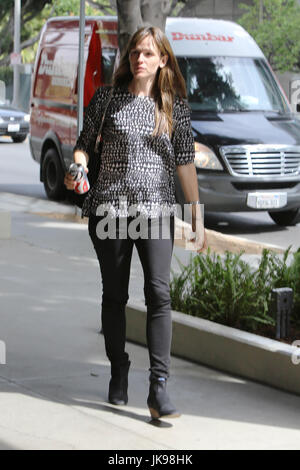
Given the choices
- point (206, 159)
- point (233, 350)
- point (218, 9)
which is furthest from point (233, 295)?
point (218, 9)

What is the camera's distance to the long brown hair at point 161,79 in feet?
16.9

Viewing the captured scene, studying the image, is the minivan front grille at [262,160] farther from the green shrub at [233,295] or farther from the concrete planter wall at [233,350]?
the concrete planter wall at [233,350]


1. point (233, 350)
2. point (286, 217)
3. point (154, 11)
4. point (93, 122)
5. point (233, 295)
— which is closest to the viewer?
point (93, 122)

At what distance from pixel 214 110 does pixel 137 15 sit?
83.5 inches

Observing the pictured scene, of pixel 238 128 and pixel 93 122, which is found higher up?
pixel 93 122

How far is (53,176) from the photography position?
615 inches

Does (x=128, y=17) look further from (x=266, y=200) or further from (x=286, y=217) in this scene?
(x=286, y=217)

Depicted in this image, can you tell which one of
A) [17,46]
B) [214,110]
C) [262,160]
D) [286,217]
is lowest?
[17,46]

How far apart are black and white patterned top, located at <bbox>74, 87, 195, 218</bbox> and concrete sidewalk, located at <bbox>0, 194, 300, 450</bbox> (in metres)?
1.01

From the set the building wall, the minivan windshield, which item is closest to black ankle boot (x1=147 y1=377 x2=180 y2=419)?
the minivan windshield

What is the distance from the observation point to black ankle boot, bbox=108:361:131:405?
5.36 meters

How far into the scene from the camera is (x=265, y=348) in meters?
5.77

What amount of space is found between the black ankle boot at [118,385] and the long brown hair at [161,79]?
1226 millimetres
